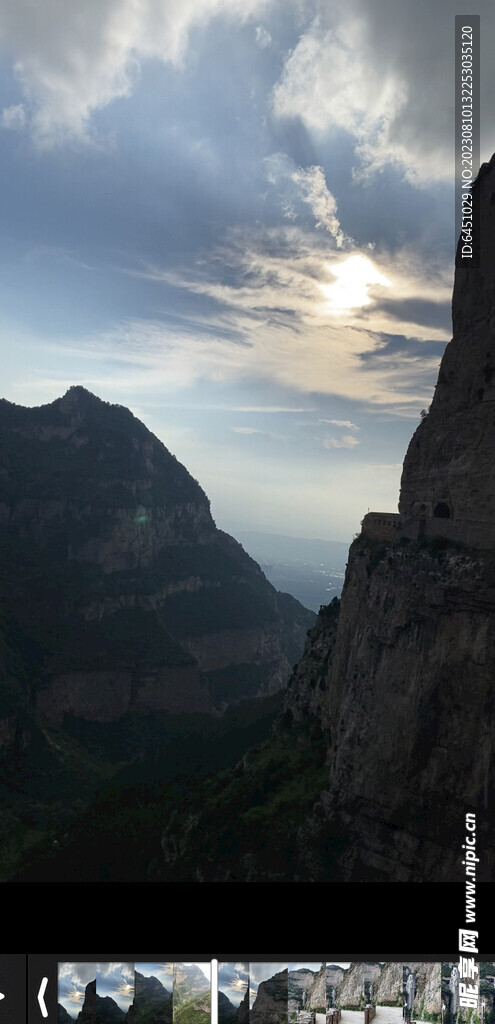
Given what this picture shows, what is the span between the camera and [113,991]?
29.7 meters

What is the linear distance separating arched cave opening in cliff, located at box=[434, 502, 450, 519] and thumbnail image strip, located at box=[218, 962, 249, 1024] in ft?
112

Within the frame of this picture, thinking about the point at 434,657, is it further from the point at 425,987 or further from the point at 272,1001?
the point at 272,1001

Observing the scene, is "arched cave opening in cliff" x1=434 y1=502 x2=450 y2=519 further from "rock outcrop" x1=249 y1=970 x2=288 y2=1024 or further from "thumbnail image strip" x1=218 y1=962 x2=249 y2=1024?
"thumbnail image strip" x1=218 y1=962 x2=249 y2=1024

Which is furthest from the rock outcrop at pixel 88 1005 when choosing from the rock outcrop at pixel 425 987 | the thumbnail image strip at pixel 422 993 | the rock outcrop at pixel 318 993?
the rock outcrop at pixel 425 987

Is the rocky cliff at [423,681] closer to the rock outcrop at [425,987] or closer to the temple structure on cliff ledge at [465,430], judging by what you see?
the temple structure on cliff ledge at [465,430]

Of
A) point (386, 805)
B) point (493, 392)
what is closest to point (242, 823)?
point (386, 805)

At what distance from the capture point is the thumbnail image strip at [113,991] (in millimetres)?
28984

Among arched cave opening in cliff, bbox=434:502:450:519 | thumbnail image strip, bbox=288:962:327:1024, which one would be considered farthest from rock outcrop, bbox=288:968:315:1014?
arched cave opening in cliff, bbox=434:502:450:519

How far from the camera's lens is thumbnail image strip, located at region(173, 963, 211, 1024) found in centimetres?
2850

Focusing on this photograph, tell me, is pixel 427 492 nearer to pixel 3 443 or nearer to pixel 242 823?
pixel 242 823

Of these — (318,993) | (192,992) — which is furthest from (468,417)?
(192,992)

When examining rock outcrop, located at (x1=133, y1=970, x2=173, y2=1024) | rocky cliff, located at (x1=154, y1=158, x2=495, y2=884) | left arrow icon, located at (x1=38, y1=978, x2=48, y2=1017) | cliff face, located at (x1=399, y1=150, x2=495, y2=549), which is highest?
cliff face, located at (x1=399, y1=150, x2=495, y2=549)

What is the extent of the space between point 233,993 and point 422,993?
8.25 meters

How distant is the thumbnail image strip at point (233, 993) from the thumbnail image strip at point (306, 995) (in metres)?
1.97
